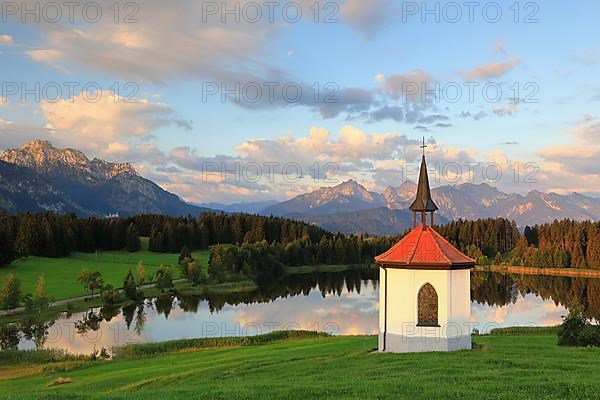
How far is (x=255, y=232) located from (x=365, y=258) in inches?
1107

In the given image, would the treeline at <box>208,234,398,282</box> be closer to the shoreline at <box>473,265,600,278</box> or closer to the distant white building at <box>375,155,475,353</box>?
the shoreline at <box>473,265,600,278</box>

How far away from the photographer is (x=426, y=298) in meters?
23.6

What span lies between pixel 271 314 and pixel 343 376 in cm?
4464

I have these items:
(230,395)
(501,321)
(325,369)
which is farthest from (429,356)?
(501,321)

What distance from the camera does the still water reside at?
4747 cm

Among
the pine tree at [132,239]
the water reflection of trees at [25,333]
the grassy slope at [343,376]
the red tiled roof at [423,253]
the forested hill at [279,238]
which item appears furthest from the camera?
the pine tree at [132,239]

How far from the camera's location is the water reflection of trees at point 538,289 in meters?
70.8

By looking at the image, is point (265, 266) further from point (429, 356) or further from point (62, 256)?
point (429, 356)

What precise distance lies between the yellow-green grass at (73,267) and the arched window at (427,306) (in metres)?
53.9

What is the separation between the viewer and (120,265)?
97938mm

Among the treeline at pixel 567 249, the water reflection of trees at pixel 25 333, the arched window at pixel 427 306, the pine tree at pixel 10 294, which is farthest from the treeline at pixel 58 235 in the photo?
the treeline at pixel 567 249

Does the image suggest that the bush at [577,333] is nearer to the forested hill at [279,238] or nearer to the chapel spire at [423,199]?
the chapel spire at [423,199]

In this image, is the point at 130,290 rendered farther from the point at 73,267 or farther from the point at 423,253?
the point at 423,253

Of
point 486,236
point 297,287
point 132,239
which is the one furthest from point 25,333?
point 486,236
